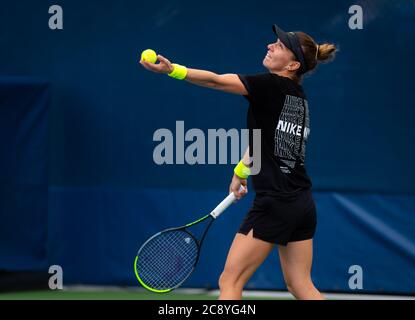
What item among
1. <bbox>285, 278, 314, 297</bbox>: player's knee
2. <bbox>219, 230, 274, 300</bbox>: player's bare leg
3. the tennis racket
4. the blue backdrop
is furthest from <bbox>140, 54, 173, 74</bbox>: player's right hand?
the blue backdrop

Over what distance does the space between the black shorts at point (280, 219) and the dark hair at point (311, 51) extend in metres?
0.65

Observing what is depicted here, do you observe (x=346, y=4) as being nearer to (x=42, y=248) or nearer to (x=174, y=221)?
(x=174, y=221)

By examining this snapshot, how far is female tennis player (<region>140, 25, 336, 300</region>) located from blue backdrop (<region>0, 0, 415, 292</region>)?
2.06 meters

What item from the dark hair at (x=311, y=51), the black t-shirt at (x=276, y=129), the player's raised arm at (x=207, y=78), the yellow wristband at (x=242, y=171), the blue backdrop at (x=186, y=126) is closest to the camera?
the player's raised arm at (x=207, y=78)

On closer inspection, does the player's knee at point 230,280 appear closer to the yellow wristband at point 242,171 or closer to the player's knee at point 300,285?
the player's knee at point 300,285

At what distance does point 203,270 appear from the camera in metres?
6.45

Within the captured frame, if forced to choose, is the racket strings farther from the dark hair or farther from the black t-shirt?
the dark hair

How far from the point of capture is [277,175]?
164 inches

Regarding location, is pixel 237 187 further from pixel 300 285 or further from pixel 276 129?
pixel 300 285

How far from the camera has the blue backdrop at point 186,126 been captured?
→ 627 centimetres

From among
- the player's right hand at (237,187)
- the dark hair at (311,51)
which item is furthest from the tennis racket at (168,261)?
the dark hair at (311,51)

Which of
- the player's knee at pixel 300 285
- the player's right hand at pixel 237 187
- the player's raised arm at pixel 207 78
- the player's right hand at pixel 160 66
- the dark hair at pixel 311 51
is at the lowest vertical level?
the player's knee at pixel 300 285

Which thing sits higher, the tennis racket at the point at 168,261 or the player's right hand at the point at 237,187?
the player's right hand at the point at 237,187

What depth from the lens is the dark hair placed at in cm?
434
